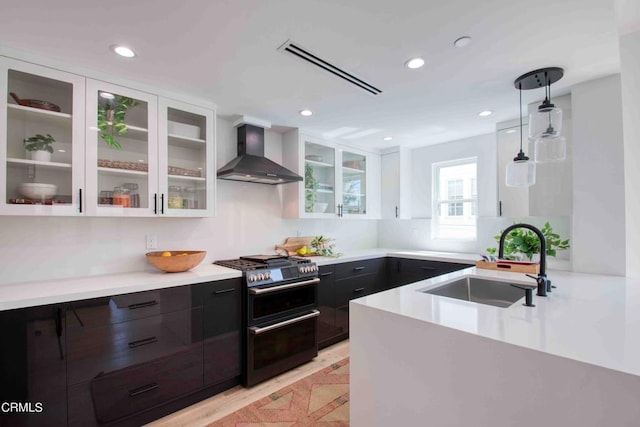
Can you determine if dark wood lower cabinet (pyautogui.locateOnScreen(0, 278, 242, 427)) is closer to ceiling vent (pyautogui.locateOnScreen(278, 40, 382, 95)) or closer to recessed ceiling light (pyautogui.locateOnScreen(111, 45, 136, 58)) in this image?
recessed ceiling light (pyautogui.locateOnScreen(111, 45, 136, 58))

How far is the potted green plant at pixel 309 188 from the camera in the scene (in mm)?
3434

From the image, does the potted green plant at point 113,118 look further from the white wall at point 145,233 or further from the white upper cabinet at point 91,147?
the white wall at point 145,233

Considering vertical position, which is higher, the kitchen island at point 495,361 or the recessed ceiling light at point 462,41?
the recessed ceiling light at point 462,41

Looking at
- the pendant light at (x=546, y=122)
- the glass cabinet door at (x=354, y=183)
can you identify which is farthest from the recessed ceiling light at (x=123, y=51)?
the pendant light at (x=546, y=122)

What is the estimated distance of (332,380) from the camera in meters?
2.50

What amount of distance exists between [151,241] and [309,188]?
171 centimetres

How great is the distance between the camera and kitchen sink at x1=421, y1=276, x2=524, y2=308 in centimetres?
200

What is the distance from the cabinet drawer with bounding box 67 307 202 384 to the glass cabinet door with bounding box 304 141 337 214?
68.7 inches

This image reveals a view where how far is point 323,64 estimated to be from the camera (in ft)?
6.49

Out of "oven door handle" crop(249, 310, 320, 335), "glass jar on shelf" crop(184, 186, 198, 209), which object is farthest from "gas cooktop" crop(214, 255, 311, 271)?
"glass jar on shelf" crop(184, 186, 198, 209)

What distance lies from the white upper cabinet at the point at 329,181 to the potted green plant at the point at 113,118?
5.38 ft

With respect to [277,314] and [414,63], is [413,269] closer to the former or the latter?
[277,314]

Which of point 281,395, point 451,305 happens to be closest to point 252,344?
point 281,395

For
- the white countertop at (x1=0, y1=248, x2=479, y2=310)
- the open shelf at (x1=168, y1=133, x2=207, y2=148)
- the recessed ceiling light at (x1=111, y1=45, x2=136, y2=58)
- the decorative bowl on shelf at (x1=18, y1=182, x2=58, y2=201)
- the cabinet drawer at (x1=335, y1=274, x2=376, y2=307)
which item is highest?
the recessed ceiling light at (x1=111, y1=45, x2=136, y2=58)
